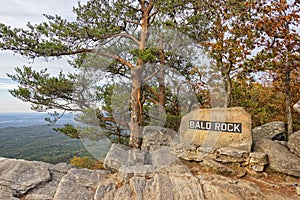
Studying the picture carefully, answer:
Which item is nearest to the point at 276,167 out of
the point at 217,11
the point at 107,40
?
the point at 217,11

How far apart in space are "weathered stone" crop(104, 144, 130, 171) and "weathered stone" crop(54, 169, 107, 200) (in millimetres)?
239

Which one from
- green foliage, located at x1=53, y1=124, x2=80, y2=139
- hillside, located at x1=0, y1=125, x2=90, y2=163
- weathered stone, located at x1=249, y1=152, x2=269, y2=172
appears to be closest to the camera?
weathered stone, located at x1=249, y1=152, x2=269, y2=172

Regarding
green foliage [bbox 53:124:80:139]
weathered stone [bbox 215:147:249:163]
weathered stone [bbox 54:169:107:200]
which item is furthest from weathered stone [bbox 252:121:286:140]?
green foliage [bbox 53:124:80:139]

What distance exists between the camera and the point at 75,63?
7559 mm

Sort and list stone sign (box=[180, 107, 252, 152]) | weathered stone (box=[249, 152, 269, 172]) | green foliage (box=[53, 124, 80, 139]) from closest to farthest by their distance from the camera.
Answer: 1. weathered stone (box=[249, 152, 269, 172])
2. stone sign (box=[180, 107, 252, 152])
3. green foliage (box=[53, 124, 80, 139])

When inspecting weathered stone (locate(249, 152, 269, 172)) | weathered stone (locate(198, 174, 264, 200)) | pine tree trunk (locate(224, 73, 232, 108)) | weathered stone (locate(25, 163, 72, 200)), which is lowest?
weathered stone (locate(25, 163, 72, 200))

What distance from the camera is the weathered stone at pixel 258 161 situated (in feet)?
12.8

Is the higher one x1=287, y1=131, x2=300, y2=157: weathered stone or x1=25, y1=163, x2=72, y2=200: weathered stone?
x1=287, y1=131, x2=300, y2=157: weathered stone

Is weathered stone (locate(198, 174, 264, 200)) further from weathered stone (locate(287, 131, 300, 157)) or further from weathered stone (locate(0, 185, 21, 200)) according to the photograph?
weathered stone (locate(0, 185, 21, 200))

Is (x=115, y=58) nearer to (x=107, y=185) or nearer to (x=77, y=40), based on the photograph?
(x=77, y=40)

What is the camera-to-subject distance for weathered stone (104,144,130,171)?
4.76 metres

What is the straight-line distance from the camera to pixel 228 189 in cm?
338

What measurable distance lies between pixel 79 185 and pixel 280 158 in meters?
4.22

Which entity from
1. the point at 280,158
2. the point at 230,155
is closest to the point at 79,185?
Answer: the point at 230,155
